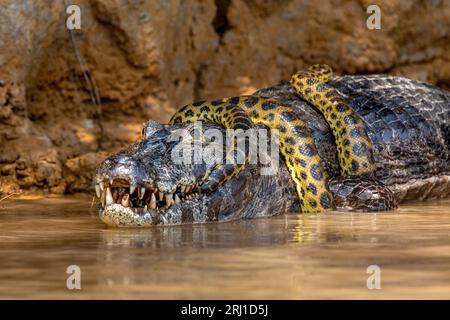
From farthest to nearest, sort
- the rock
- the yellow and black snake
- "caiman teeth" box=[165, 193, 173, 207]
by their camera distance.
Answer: the rock
the yellow and black snake
"caiman teeth" box=[165, 193, 173, 207]

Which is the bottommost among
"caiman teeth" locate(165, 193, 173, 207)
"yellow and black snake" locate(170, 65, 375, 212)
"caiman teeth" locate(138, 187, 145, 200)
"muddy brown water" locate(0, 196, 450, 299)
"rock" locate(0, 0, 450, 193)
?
"muddy brown water" locate(0, 196, 450, 299)

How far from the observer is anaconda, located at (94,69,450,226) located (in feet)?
21.3

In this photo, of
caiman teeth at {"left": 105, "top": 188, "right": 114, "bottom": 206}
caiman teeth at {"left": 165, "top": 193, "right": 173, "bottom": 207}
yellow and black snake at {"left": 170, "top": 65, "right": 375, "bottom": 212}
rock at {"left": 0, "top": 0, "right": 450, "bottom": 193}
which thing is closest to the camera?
caiman teeth at {"left": 105, "top": 188, "right": 114, "bottom": 206}

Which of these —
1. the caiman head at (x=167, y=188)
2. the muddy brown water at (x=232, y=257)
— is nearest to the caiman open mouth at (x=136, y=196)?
the caiman head at (x=167, y=188)

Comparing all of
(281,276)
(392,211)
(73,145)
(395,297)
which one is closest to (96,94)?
(73,145)

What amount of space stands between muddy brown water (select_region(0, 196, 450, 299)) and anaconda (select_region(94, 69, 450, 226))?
0.20 metres

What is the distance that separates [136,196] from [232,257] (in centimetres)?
168

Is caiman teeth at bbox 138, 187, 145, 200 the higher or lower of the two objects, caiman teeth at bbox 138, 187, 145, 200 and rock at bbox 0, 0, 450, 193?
the lower

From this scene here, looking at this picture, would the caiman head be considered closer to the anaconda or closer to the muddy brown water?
the anaconda

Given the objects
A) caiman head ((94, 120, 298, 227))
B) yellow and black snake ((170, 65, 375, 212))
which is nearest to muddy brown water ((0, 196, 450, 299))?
caiman head ((94, 120, 298, 227))

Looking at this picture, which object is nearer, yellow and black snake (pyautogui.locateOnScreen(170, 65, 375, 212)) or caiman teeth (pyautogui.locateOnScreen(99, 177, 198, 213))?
caiman teeth (pyautogui.locateOnScreen(99, 177, 198, 213))

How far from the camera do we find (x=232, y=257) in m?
5.03

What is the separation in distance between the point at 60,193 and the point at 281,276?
4992 millimetres

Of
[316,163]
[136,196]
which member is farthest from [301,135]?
[136,196]
